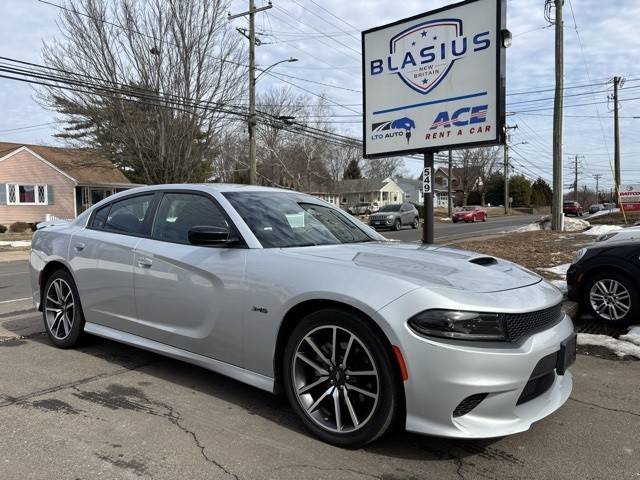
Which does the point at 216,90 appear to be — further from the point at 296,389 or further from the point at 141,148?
the point at 296,389

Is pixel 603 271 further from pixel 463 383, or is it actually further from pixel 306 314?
pixel 306 314

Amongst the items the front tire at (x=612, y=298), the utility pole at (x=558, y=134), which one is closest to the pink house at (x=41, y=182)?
the utility pole at (x=558, y=134)

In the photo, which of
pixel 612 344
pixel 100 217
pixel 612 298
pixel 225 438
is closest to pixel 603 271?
pixel 612 298

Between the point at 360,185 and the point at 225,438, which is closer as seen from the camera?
the point at 225,438

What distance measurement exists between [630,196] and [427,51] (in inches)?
652

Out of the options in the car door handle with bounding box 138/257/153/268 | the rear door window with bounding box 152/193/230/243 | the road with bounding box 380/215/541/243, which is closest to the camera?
the rear door window with bounding box 152/193/230/243

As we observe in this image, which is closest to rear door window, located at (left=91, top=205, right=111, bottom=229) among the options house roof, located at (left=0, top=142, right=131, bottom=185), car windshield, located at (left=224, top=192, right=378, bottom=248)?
car windshield, located at (left=224, top=192, right=378, bottom=248)

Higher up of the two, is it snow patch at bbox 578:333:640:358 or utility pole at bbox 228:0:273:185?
utility pole at bbox 228:0:273:185

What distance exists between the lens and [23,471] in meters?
2.83

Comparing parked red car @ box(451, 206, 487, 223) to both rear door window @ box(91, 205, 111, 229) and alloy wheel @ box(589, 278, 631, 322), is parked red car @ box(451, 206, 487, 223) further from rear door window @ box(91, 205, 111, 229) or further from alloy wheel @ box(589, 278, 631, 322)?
rear door window @ box(91, 205, 111, 229)

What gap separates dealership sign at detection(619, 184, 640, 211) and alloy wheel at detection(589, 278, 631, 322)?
17.8 m

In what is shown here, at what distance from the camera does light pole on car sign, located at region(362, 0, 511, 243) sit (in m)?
8.19

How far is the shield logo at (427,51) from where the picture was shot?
27.9ft

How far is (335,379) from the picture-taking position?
320cm
